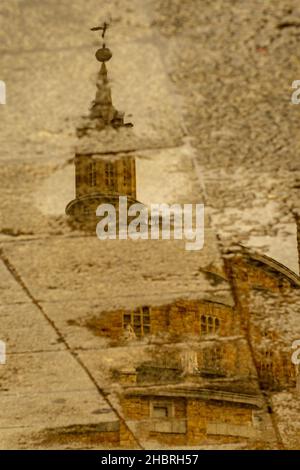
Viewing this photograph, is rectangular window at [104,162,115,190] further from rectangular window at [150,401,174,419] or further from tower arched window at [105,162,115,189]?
rectangular window at [150,401,174,419]

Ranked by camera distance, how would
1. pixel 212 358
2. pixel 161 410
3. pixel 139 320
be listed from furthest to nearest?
pixel 161 410
pixel 212 358
pixel 139 320

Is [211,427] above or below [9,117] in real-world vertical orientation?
below

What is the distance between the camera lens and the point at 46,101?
2.48 meters

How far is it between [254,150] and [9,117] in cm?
70

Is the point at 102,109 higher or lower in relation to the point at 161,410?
higher

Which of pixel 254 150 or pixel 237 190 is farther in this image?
pixel 237 190

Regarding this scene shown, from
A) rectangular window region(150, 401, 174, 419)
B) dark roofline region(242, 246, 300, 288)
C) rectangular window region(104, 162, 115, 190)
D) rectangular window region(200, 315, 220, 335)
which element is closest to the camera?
rectangular window region(104, 162, 115, 190)

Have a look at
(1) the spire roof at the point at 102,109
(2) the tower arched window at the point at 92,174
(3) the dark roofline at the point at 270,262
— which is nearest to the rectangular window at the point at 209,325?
(3) the dark roofline at the point at 270,262

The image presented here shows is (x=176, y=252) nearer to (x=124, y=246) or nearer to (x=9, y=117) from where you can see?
(x=124, y=246)

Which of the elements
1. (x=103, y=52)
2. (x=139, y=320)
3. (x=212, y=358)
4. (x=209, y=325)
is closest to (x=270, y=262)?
(x=209, y=325)

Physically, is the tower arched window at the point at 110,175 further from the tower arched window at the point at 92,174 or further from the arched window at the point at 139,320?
the arched window at the point at 139,320

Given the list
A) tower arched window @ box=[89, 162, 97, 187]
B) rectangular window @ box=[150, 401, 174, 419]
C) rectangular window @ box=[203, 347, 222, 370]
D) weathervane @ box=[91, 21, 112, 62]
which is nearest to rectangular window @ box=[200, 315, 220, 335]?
rectangular window @ box=[203, 347, 222, 370]

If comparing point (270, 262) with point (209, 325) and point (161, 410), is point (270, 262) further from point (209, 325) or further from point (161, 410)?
point (161, 410)
